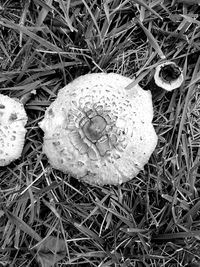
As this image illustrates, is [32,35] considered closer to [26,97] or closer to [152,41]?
[26,97]

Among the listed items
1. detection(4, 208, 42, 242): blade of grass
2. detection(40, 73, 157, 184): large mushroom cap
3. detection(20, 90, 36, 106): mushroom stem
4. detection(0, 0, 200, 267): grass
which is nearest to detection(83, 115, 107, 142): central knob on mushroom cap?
detection(40, 73, 157, 184): large mushroom cap

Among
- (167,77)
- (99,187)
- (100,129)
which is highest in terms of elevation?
(167,77)

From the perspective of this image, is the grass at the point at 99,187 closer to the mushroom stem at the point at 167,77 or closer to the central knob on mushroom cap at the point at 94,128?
the mushroom stem at the point at 167,77

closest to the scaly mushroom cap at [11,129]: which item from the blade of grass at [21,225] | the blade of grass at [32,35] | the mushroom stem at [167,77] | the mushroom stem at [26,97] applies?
the mushroom stem at [26,97]

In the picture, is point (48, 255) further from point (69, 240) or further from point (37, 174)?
point (37, 174)

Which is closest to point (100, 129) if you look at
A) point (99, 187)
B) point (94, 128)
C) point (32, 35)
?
point (94, 128)

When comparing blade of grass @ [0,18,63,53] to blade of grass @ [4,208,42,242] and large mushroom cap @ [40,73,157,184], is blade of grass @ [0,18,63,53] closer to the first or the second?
large mushroom cap @ [40,73,157,184]

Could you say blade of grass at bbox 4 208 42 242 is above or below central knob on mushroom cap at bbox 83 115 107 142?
below
